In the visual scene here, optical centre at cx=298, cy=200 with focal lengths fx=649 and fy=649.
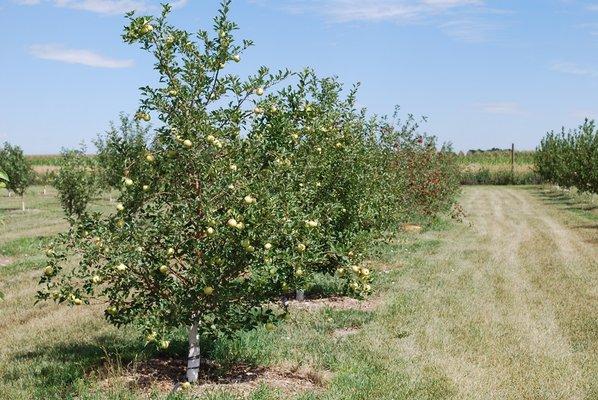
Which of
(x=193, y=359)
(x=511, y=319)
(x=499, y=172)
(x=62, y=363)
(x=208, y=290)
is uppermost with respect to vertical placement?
(x=499, y=172)

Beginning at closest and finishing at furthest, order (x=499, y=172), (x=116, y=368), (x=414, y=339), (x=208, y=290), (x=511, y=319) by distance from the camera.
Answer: (x=208, y=290)
(x=116, y=368)
(x=414, y=339)
(x=511, y=319)
(x=499, y=172)

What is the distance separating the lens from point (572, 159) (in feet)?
126

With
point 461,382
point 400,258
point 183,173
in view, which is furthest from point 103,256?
point 400,258

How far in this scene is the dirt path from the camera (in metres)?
→ 8.04

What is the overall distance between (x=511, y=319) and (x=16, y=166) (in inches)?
1275

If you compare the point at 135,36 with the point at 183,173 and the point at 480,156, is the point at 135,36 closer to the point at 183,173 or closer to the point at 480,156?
the point at 183,173

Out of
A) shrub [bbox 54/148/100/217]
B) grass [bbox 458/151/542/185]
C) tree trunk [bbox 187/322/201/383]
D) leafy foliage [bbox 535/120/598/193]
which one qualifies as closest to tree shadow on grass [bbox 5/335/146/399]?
tree trunk [bbox 187/322/201/383]

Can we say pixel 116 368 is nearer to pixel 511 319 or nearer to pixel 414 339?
pixel 414 339

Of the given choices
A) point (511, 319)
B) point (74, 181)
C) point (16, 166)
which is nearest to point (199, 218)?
point (511, 319)

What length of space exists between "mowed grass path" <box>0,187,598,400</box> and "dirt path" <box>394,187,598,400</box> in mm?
26

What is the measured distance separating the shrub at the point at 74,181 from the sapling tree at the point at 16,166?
10966 millimetres

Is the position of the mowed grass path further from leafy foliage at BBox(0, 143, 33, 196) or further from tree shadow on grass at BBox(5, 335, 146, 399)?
leafy foliage at BBox(0, 143, 33, 196)

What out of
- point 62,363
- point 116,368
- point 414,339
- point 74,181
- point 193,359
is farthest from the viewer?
point 74,181

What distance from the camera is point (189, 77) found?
7426 millimetres
